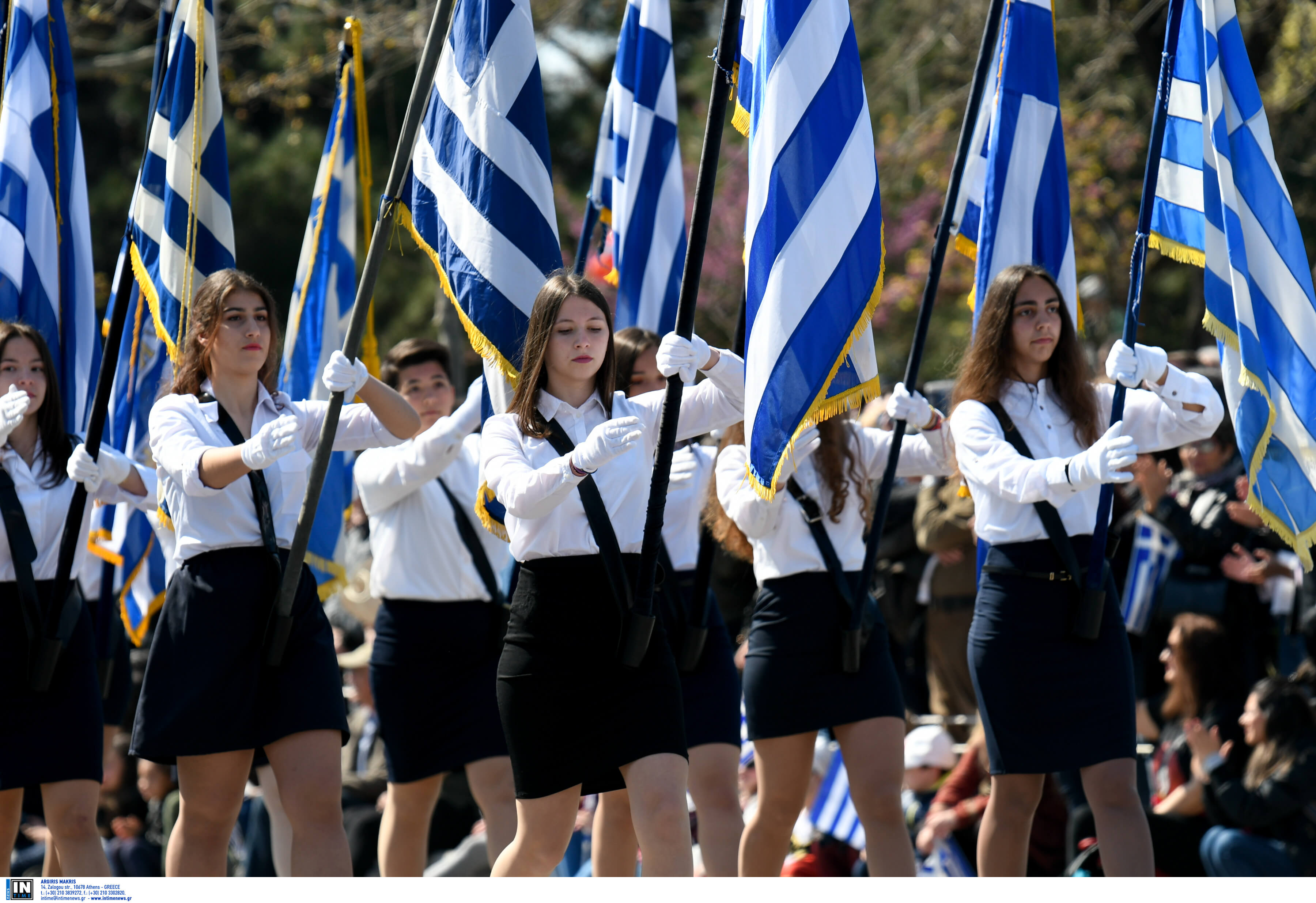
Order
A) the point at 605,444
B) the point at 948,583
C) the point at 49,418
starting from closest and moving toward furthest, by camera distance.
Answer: the point at 605,444, the point at 49,418, the point at 948,583

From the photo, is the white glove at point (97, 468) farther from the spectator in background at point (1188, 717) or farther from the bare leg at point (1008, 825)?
the spectator in background at point (1188, 717)

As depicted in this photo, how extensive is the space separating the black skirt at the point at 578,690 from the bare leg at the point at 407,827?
189 centimetres

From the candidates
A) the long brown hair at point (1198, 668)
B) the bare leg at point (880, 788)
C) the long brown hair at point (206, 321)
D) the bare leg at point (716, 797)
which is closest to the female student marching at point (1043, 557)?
the bare leg at point (880, 788)

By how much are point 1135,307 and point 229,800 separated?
330 centimetres

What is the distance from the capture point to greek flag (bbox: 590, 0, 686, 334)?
7309mm

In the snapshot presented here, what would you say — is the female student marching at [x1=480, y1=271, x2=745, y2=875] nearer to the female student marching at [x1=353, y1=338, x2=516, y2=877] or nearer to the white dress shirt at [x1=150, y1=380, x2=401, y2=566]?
the white dress shirt at [x1=150, y1=380, x2=401, y2=566]

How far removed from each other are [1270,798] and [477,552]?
3.33 metres

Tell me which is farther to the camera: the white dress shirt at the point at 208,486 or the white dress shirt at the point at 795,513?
the white dress shirt at the point at 795,513

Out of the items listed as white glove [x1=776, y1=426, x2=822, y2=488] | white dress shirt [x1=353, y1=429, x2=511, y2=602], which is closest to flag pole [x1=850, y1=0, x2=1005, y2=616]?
white glove [x1=776, y1=426, x2=822, y2=488]

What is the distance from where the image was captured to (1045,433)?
5.27 metres

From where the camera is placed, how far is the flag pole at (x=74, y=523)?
17.6 ft

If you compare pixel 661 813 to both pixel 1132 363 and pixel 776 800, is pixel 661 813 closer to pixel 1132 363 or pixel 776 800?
pixel 776 800

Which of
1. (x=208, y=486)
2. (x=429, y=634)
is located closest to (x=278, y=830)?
(x=429, y=634)
